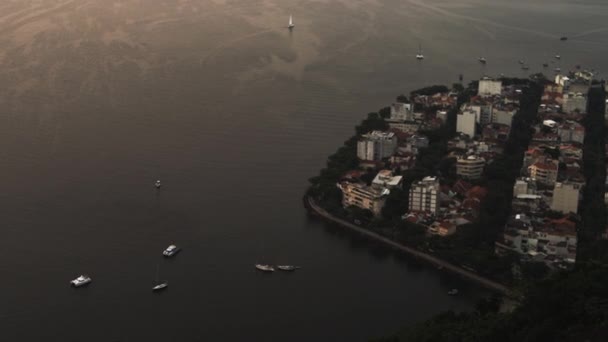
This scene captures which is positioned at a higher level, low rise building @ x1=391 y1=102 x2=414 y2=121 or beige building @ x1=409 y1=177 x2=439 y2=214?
low rise building @ x1=391 y1=102 x2=414 y2=121

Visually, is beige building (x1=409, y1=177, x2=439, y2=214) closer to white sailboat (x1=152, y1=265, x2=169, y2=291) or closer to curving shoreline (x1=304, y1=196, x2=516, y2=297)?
curving shoreline (x1=304, y1=196, x2=516, y2=297)

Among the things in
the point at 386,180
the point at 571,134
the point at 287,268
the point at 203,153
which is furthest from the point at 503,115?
the point at 287,268

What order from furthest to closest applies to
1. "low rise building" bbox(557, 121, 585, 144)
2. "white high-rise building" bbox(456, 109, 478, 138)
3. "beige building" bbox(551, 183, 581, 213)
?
"white high-rise building" bbox(456, 109, 478, 138)
"low rise building" bbox(557, 121, 585, 144)
"beige building" bbox(551, 183, 581, 213)

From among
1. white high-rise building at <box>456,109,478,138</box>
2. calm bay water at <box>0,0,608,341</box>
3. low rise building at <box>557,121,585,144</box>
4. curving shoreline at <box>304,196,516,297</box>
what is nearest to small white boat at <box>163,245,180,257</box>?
calm bay water at <box>0,0,608,341</box>

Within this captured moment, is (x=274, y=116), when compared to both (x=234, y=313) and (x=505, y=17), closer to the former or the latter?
(x=234, y=313)

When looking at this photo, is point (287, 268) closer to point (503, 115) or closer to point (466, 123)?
point (466, 123)

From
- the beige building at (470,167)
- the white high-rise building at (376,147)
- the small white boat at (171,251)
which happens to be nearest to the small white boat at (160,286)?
the small white boat at (171,251)

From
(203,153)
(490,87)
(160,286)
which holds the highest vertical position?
(490,87)
